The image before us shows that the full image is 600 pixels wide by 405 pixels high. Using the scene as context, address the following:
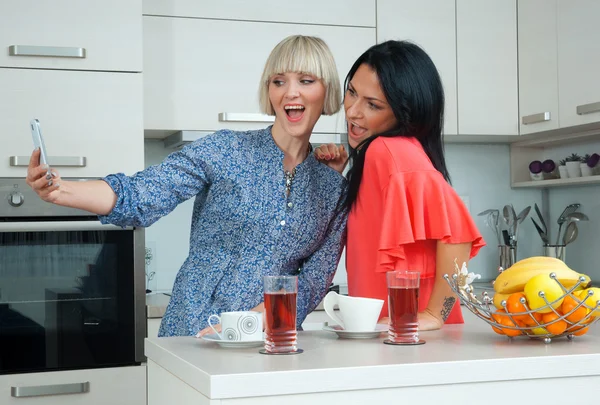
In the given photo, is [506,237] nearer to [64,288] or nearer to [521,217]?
[521,217]

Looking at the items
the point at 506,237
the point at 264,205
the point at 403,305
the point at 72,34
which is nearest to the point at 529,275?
the point at 403,305

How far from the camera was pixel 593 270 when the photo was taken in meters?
3.30

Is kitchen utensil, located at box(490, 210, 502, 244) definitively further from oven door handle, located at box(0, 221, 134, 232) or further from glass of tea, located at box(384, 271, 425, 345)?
glass of tea, located at box(384, 271, 425, 345)

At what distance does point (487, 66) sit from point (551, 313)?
2156 mm

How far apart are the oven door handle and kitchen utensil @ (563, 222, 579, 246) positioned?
181 centimetres

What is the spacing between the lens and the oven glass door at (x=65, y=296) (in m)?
2.56

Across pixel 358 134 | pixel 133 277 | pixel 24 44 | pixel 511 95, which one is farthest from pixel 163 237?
pixel 358 134

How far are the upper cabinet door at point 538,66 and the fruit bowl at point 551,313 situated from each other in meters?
1.94

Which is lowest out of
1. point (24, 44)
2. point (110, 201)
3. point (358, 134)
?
point (110, 201)

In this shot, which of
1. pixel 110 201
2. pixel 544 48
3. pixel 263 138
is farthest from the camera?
pixel 544 48

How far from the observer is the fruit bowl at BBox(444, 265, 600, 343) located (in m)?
1.21

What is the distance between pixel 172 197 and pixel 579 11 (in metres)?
1.91

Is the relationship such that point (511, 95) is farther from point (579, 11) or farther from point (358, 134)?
point (358, 134)

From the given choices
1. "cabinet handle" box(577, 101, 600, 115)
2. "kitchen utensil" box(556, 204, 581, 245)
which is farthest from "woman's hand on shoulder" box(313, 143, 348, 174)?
"kitchen utensil" box(556, 204, 581, 245)
